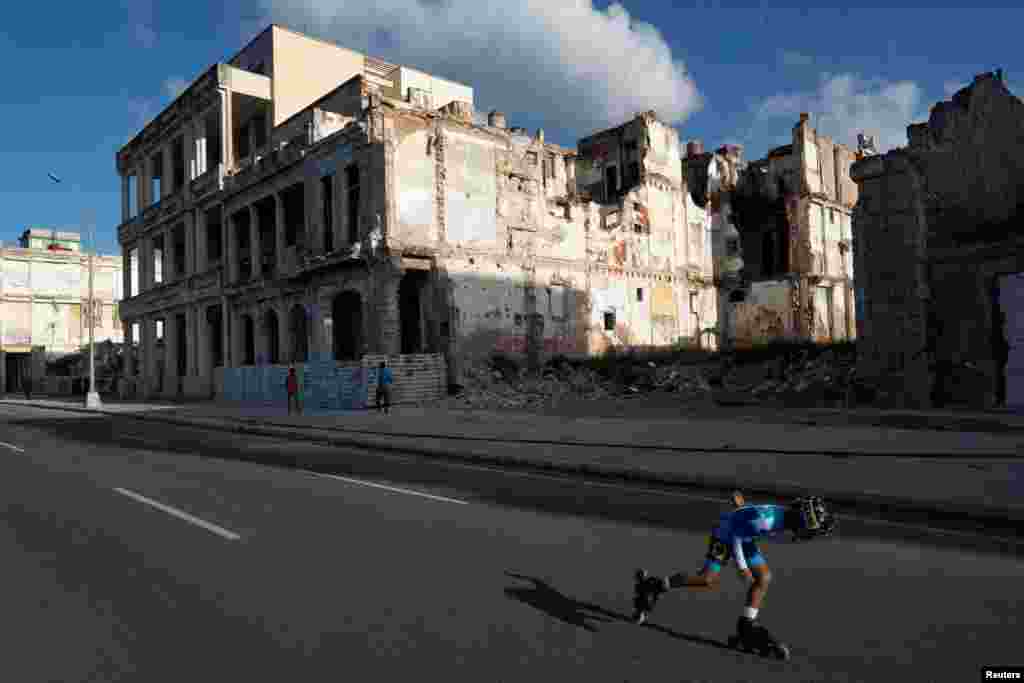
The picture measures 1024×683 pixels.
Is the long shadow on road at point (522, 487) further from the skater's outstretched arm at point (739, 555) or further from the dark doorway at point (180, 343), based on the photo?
the dark doorway at point (180, 343)

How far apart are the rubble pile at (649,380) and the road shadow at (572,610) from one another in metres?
15.8

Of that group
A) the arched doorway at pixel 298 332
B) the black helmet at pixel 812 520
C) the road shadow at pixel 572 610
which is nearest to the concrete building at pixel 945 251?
the road shadow at pixel 572 610

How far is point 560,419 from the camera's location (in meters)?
17.2

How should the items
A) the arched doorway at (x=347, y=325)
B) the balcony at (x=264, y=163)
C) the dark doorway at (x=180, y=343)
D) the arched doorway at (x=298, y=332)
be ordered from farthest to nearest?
the dark doorway at (x=180, y=343)
the arched doorway at (x=298, y=332)
the arched doorway at (x=347, y=325)
the balcony at (x=264, y=163)

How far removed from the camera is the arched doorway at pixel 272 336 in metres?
Answer: 33.5

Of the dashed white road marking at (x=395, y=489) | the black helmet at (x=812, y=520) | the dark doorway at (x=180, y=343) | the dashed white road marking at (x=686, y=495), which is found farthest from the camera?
the dark doorway at (x=180, y=343)

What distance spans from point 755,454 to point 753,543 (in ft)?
23.2

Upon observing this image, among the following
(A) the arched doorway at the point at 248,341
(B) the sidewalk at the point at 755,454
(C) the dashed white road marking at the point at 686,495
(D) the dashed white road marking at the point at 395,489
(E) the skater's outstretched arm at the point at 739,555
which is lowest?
(C) the dashed white road marking at the point at 686,495

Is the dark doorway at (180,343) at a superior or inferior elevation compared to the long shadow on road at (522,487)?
superior

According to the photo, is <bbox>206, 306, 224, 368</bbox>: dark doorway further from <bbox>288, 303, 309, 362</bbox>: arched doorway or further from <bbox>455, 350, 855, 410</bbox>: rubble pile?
<bbox>455, 350, 855, 410</bbox>: rubble pile

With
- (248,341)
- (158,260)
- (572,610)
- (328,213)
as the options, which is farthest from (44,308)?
(572,610)

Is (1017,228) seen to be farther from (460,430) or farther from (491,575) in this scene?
(491,575)

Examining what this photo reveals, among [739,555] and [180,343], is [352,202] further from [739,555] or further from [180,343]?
[739,555]

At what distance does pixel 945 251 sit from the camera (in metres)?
15.8
